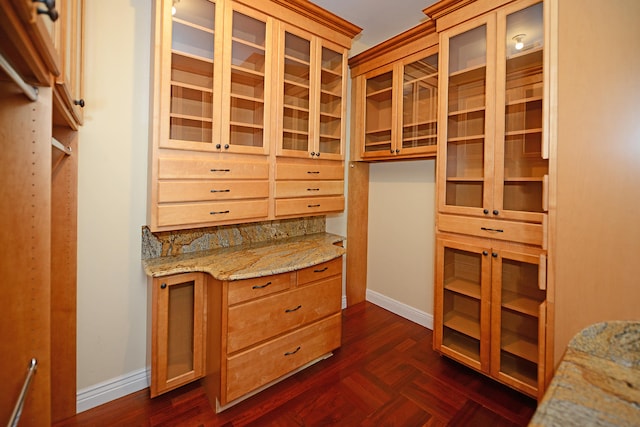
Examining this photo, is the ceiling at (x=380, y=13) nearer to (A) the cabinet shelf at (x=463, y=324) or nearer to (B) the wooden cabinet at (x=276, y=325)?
(B) the wooden cabinet at (x=276, y=325)

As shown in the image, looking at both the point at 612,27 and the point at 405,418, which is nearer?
the point at 612,27

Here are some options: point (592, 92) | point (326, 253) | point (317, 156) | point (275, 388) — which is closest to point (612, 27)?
point (592, 92)

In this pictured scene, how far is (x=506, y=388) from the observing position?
1942mm

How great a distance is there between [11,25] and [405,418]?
2.25 metres

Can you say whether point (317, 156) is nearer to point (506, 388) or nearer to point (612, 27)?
point (612, 27)

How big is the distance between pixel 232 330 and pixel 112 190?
1.12 m

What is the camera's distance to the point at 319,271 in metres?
2.05

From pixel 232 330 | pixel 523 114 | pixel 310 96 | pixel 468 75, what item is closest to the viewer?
pixel 232 330

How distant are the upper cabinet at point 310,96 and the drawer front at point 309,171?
74 mm

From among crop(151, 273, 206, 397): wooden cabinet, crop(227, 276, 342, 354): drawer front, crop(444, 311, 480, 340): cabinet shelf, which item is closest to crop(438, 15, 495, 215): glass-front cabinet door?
crop(444, 311, 480, 340): cabinet shelf

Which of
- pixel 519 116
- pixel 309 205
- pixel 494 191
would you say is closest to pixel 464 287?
pixel 494 191

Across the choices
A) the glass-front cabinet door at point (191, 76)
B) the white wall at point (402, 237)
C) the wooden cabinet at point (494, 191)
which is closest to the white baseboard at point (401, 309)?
the white wall at point (402, 237)

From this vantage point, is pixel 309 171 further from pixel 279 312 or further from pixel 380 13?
pixel 380 13

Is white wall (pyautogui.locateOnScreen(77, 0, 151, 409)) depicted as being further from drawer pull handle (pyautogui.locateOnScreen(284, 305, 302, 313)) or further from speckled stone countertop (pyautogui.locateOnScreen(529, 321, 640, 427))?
speckled stone countertop (pyautogui.locateOnScreen(529, 321, 640, 427))
